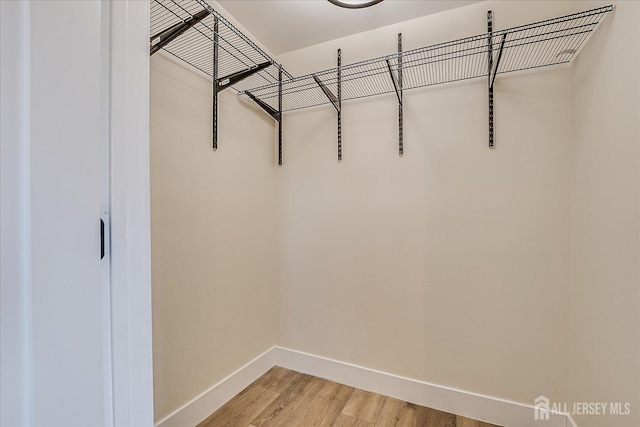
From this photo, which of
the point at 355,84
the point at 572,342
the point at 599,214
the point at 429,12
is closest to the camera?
the point at 599,214

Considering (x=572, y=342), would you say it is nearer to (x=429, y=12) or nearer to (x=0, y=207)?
(x=429, y=12)

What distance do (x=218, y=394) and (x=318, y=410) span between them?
0.59m

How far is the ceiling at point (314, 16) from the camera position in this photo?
1.67 m

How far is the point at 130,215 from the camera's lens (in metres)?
0.77

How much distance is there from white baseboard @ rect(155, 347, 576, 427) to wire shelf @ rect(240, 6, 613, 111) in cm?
183

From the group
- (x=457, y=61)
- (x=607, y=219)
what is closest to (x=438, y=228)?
(x=607, y=219)

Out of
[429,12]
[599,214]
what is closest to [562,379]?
[599,214]

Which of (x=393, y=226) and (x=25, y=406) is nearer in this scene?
(x=25, y=406)

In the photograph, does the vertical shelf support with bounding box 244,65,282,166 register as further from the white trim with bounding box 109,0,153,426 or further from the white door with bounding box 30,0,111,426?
the white door with bounding box 30,0,111,426

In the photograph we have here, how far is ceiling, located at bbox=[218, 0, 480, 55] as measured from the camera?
5.49 ft

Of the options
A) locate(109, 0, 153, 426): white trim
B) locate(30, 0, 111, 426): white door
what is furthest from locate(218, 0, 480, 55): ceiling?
locate(30, 0, 111, 426): white door

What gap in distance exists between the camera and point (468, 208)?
165cm

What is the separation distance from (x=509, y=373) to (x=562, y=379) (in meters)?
0.23

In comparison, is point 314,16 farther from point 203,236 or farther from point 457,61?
point 203,236
